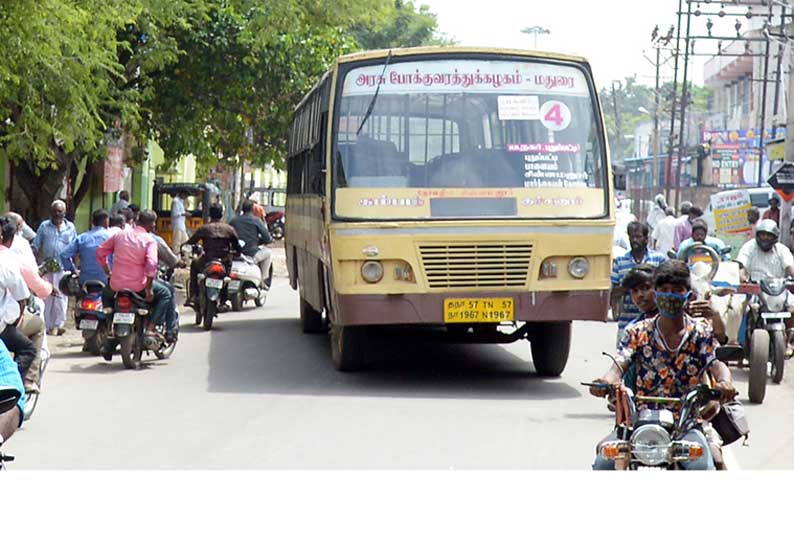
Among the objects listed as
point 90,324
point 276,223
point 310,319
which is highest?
point 90,324

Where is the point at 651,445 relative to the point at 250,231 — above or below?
below

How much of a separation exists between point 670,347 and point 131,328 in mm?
8505

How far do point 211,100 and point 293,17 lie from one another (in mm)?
3158

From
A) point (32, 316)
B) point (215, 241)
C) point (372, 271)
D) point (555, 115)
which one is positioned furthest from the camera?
point (215, 241)

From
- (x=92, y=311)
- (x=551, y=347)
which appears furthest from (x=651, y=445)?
(x=92, y=311)

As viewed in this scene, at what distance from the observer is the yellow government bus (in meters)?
12.7

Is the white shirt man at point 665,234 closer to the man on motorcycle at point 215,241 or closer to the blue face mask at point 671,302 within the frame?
the man on motorcycle at point 215,241

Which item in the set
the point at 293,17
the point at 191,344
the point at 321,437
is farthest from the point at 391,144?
the point at 293,17

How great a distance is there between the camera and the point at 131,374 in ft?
45.4

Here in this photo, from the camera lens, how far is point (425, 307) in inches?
499

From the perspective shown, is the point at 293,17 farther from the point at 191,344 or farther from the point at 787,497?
the point at 787,497

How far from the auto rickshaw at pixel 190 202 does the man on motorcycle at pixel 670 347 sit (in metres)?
29.3

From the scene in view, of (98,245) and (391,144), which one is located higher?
(391,144)

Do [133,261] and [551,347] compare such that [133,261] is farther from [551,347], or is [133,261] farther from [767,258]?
[767,258]
